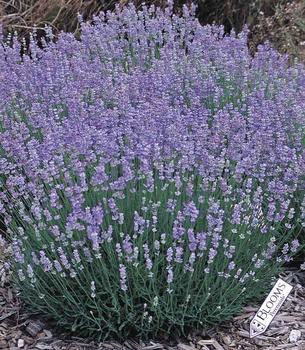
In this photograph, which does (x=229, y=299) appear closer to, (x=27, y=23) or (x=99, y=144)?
(x=99, y=144)

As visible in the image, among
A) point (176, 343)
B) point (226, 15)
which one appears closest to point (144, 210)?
point (176, 343)

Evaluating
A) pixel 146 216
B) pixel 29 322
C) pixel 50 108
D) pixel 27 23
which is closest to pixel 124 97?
pixel 50 108

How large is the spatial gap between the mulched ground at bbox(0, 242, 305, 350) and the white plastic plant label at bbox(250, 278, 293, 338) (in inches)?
7.6

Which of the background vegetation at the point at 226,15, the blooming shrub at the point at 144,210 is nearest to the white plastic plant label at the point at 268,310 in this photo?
the blooming shrub at the point at 144,210

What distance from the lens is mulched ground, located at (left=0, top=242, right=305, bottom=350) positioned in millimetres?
2791

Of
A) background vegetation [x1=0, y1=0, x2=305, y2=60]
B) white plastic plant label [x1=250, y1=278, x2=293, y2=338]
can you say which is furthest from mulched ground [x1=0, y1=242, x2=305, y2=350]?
background vegetation [x1=0, y1=0, x2=305, y2=60]

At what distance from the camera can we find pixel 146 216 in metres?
2.80

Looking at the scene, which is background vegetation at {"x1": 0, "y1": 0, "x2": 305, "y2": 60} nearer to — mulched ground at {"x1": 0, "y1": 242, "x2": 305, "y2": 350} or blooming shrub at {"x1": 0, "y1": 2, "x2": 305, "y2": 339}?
blooming shrub at {"x1": 0, "y1": 2, "x2": 305, "y2": 339}

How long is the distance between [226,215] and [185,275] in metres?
0.35

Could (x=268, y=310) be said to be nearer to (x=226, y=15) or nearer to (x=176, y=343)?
(x=176, y=343)

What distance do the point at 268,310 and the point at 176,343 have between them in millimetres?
441

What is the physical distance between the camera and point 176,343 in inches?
111

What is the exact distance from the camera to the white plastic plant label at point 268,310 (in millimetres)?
2676

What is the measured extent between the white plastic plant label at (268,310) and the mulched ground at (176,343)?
0.63 feet
